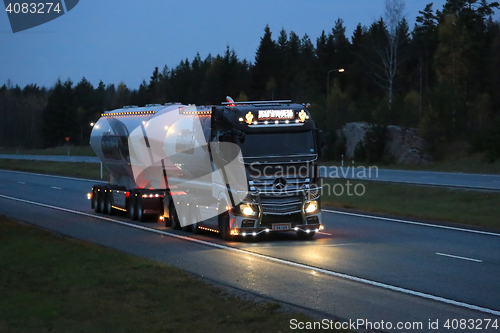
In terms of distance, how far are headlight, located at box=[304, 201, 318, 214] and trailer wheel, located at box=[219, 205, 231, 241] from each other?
2003mm

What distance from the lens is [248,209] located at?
700 inches

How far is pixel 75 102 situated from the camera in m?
131

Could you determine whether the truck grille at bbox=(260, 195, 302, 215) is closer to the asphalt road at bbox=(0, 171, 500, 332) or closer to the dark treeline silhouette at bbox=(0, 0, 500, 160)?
the asphalt road at bbox=(0, 171, 500, 332)

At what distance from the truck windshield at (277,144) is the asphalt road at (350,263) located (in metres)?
2.26

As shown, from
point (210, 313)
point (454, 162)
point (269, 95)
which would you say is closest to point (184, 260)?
point (210, 313)

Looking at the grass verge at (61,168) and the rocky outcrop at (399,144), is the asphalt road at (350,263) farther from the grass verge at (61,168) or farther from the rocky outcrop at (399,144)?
the rocky outcrop at (399,144)

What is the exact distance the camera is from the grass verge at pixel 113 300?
8.99 m

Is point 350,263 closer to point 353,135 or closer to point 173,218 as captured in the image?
point 173,218

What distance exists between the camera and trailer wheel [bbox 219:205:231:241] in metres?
18.5

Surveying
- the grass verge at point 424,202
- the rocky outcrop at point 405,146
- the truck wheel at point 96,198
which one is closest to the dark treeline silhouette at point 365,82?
the rocky outcrop at point 405,146

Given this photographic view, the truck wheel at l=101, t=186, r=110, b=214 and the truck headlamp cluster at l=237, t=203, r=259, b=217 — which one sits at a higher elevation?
the truck headlamp cluster at l=237, t=203, r=259, b=217

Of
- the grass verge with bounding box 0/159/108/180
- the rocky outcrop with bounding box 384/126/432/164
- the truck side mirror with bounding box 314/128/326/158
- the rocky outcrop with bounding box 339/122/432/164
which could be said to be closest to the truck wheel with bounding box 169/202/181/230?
the truck side mirror with bounding box 314/128/326/158

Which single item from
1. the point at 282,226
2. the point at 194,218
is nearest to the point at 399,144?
the point at 194,218

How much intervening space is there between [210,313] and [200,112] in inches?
454
